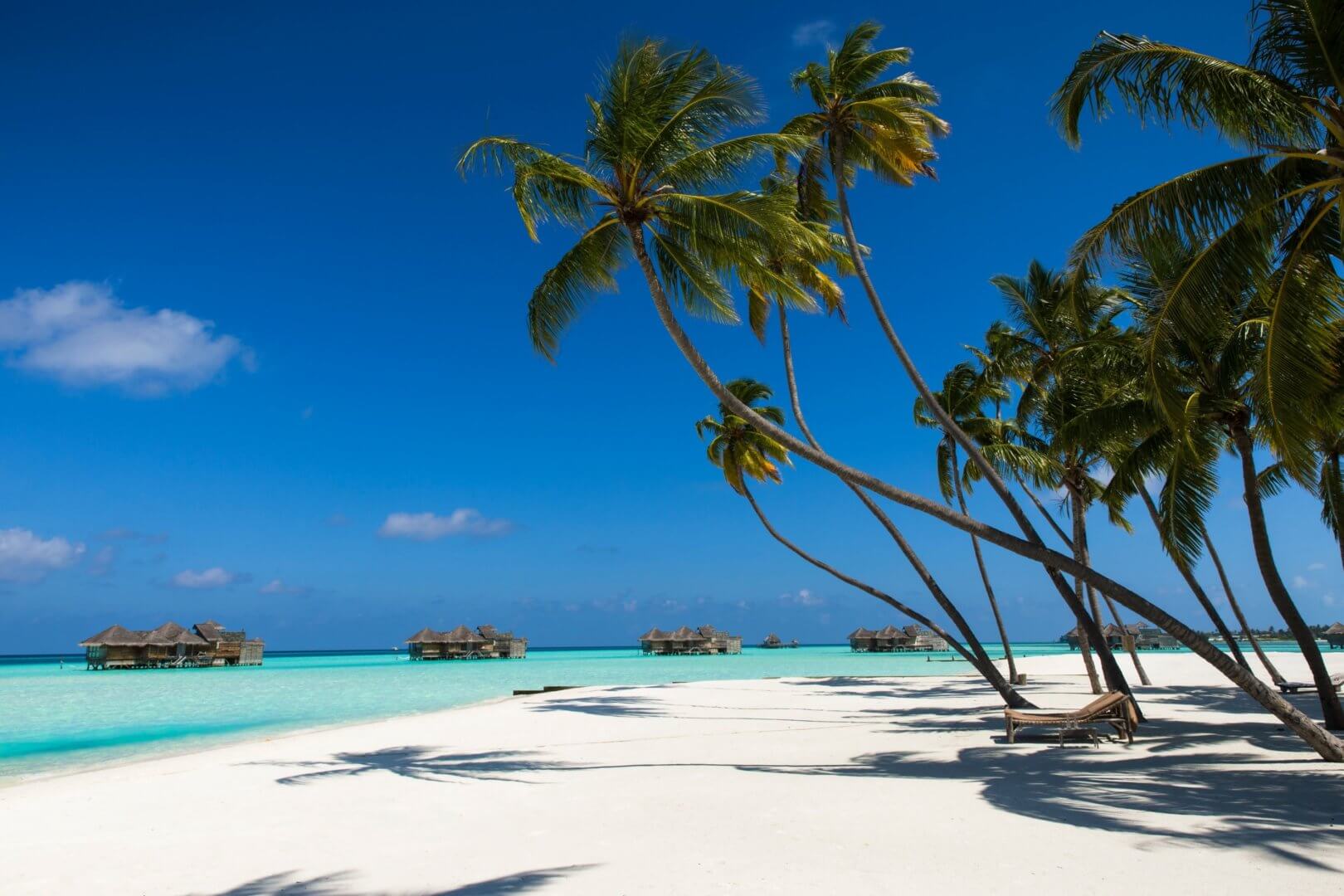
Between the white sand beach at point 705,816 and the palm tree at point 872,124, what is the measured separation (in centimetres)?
304

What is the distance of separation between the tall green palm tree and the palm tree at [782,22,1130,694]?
287cm

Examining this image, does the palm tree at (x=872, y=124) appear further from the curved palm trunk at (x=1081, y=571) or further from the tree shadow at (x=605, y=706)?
the tree shadow at (x=605, y=706)

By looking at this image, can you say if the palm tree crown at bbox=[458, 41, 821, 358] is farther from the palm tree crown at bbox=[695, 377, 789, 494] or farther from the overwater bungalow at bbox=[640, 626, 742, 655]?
the overwater bungalow at bbox=[640, 626, 742, 655]

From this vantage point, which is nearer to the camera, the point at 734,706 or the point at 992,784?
the point at 992,784

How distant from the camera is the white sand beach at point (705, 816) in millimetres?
4734

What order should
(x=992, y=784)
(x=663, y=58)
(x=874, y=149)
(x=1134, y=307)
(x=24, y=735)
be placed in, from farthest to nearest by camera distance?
(x=24, y=735)
(x=1134, y=307)
(x=874, y=149)
(x=663, y=58)
(x=992, y=784)

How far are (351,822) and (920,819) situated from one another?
455 cm

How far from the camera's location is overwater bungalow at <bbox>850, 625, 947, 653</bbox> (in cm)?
6588

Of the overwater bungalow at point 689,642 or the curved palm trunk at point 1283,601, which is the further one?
the overwater bungalow at point 689,642

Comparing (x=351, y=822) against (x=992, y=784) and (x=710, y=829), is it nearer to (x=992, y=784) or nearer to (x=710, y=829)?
(x=710, y=829)

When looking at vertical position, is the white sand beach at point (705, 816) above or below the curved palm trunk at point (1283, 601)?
below

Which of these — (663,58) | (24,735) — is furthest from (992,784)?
(24,735)

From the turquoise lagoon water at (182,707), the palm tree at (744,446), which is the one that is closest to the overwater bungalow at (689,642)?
the turquoise lagoon water at (182,707)

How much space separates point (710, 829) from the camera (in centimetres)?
587
